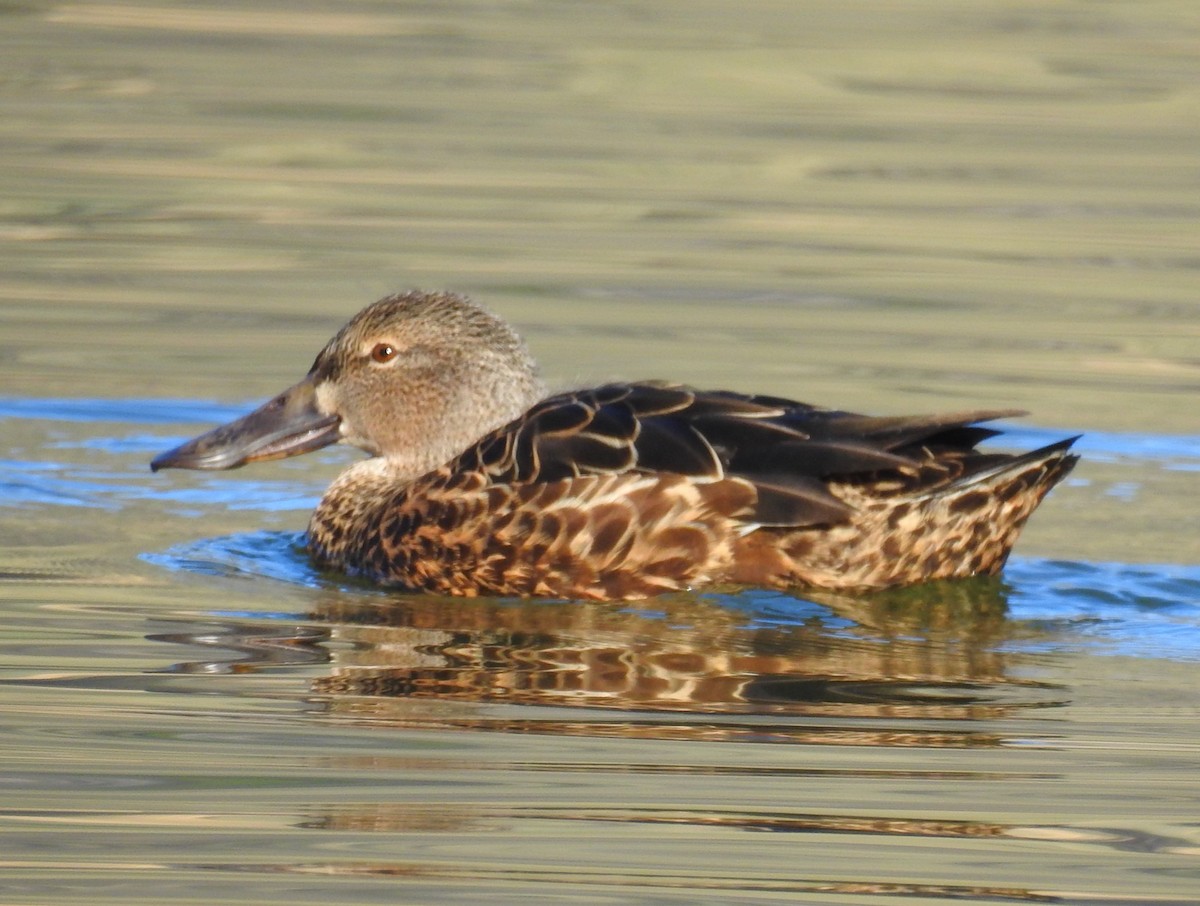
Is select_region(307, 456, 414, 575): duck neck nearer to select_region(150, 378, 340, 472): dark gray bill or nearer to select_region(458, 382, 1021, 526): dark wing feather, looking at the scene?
select_region(150, 378, 340, 472): dark gray bill

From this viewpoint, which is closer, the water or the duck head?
the water

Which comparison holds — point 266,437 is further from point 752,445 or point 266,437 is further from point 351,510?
point 752,445

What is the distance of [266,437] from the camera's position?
823 cm

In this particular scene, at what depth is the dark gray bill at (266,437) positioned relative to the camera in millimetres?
8078

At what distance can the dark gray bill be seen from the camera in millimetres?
8078

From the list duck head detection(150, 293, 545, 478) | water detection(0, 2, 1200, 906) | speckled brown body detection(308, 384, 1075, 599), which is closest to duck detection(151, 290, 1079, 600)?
speckled brown body detection(308, 384, 1075, 599)

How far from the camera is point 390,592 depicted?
297 inches

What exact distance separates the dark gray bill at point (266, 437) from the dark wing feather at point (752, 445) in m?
1.12

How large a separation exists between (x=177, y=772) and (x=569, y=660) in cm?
149

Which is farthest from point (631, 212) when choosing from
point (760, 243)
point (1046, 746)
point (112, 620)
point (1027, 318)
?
point (1046, 746)

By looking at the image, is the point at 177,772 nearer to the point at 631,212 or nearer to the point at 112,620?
the point at 112,620

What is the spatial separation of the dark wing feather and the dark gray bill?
1.12 meters

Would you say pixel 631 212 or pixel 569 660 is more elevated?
pixel 631 212

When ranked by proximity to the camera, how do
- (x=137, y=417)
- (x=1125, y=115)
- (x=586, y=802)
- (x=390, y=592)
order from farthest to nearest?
(x=1125, y=115), (x=137, y=417), (x=390, y=592), (x=586, y=802)
